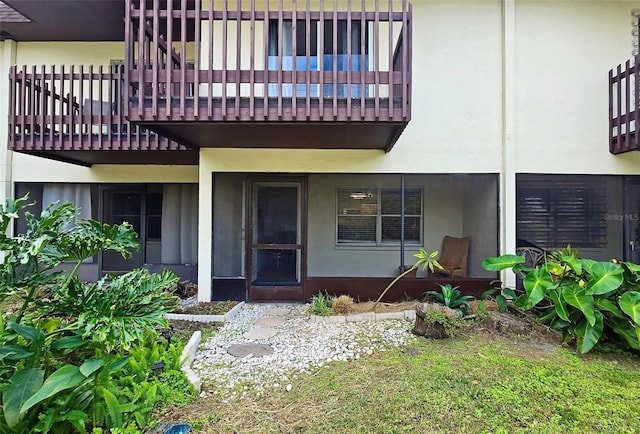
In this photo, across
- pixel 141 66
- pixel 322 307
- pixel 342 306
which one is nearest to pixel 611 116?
pixel 342 306

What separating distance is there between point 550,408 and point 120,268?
7641 millimetres

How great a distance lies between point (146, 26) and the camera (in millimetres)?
4270

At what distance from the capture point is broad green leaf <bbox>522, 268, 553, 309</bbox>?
3.85 m

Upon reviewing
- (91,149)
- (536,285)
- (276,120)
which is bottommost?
(536,285)

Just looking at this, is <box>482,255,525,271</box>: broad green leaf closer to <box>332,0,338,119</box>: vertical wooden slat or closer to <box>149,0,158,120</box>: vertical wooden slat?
<box>332,0,338,119</box>: vertical wooden slat

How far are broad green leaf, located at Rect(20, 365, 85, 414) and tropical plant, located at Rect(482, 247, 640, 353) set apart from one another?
14.4ft

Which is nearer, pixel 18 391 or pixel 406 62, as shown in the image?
pixel 18 391

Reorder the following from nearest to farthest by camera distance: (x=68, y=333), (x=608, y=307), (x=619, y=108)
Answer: (x=68, y=333) → (x=608, y=307) → (x=619, y=108)

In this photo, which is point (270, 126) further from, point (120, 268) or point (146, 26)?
point (120, 268)

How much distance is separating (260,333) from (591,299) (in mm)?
3946

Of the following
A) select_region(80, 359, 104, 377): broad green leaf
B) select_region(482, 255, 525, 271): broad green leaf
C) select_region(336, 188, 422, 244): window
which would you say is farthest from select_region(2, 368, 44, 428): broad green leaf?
select_region(336, 188, 422, 244): window

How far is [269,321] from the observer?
5.02 meters

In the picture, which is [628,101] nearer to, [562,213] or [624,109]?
[624,109]

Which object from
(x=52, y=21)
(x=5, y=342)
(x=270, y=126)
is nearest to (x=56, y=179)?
(x=52, y=21)
